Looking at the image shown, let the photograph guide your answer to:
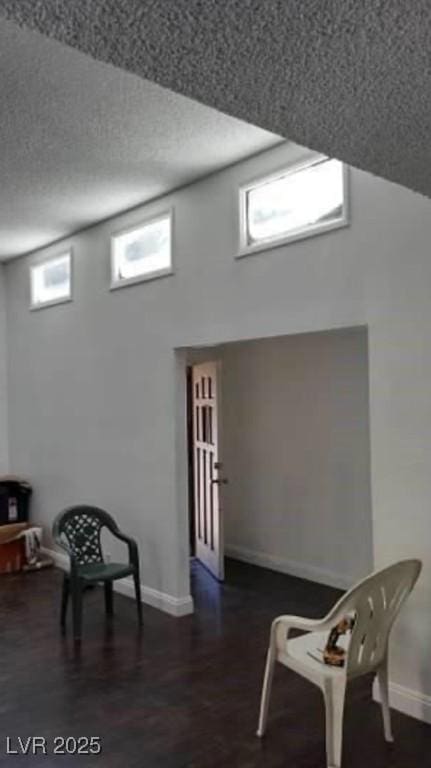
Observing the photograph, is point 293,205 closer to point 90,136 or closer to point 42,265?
point 90,136

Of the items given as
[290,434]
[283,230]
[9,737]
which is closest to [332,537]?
[290,434]

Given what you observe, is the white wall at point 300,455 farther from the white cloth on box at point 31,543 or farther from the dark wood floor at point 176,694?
the white cloth on box at point 31,543

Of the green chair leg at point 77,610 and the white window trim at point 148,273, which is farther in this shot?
the white window trim at point 148,273

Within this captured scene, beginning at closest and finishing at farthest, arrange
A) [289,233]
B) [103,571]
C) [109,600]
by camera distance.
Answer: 1. [289,233]
2. [103,571]
3. [109,600]

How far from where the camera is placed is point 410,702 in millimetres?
3004

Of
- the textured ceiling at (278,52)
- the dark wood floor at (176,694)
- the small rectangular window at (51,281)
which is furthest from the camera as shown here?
the small rectangular window at (51,281)

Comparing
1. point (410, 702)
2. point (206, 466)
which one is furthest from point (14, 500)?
point (410, 702)

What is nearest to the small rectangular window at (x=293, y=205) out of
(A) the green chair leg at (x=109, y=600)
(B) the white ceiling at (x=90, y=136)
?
(B) the white ceiling at (x=90, y=136)

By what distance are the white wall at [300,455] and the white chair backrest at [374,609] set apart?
2.01 metres

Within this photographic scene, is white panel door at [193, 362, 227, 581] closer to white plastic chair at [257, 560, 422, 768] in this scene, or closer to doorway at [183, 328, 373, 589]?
doorway at [183, 328, 373, 589]

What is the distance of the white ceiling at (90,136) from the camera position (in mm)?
2752

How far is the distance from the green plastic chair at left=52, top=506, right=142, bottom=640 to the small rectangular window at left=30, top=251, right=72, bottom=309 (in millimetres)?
2125

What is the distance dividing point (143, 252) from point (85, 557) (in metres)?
2.41

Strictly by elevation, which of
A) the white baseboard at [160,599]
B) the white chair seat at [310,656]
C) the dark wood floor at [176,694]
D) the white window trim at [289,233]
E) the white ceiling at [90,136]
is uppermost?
the white ceiling at [90,136]
